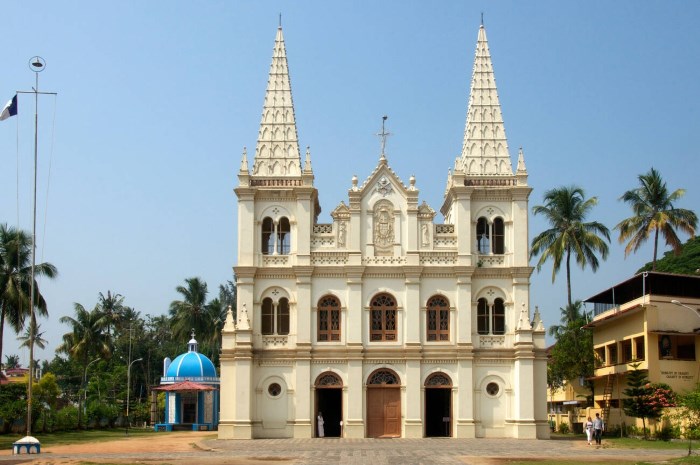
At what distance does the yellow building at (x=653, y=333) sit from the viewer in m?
45.8

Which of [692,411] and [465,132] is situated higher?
[465,132]

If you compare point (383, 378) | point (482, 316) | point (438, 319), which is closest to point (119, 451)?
point (383, 378)

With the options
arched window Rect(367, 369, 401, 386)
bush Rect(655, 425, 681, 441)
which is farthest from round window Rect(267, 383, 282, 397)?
bush Rect(655, 425, 681, 441)

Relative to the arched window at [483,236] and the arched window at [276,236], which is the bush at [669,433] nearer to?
the arched window at [483,236]

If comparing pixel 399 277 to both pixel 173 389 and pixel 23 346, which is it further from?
pixel 23 346

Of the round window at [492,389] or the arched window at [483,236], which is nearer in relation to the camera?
the round window at [492,389]

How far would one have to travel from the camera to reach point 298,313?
45750mm

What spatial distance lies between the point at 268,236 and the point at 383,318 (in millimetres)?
7365

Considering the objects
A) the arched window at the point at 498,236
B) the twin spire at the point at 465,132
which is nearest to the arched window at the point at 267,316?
the twin spire at the point at 465,132

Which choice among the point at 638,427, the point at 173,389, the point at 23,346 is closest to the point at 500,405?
the point at 638,427

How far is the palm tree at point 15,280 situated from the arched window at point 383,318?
58.3ft

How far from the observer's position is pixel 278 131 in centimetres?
4828

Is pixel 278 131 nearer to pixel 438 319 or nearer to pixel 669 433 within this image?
pixel 438 319

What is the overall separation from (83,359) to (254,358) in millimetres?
31714
